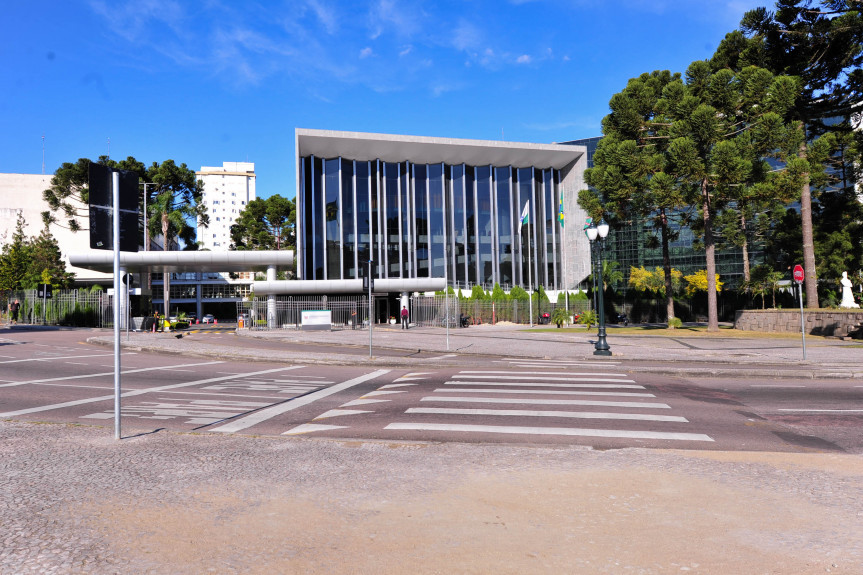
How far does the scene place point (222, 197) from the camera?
456 feet

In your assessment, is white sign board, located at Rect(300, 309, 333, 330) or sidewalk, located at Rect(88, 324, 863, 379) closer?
sidewalk, located at Rect(88, 324, 863, 379)

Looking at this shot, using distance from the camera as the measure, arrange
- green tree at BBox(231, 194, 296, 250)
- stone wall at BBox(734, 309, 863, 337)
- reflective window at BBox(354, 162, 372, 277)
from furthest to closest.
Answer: green tree at BBox(231, 194, 296, 250)
reflective window at BBox(354, 162, 372, 277)
stone wall at BBox(734, 309, 863, 337)

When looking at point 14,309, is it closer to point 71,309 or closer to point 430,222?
point 71,309

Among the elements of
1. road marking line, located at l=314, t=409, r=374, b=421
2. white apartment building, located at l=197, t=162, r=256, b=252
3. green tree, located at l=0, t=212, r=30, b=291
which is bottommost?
road marking line, located at l=314, t=409, r=374, b=421

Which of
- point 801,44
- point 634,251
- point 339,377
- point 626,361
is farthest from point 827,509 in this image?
point 634,251

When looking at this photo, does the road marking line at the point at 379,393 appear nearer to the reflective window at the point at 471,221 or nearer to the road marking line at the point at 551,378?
the road marking line at the point at 551,378

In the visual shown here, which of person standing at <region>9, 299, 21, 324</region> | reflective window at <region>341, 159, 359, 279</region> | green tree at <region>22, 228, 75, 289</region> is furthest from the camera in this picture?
reflective window at <region>341, 159, 359, 279</region>

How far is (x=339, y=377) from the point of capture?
44.4ft

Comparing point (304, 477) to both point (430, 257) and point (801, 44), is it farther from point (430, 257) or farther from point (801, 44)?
point (430, 257)

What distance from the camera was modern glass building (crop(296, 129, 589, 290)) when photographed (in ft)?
177

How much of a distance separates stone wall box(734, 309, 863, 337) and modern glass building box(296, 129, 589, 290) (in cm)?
2305

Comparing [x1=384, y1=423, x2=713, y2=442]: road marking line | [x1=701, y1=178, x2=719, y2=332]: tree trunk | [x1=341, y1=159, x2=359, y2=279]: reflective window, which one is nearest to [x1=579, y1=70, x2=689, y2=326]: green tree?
[x1=701, y1=178, x2=719, y2=332]: tree trunk

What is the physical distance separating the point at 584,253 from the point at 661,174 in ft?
103

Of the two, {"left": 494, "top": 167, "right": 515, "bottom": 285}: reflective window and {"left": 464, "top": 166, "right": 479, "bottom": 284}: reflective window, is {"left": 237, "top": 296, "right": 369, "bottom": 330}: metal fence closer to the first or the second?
{"left": 464, "top": 166, "right": 479, "bottom": 284}: reflective window
